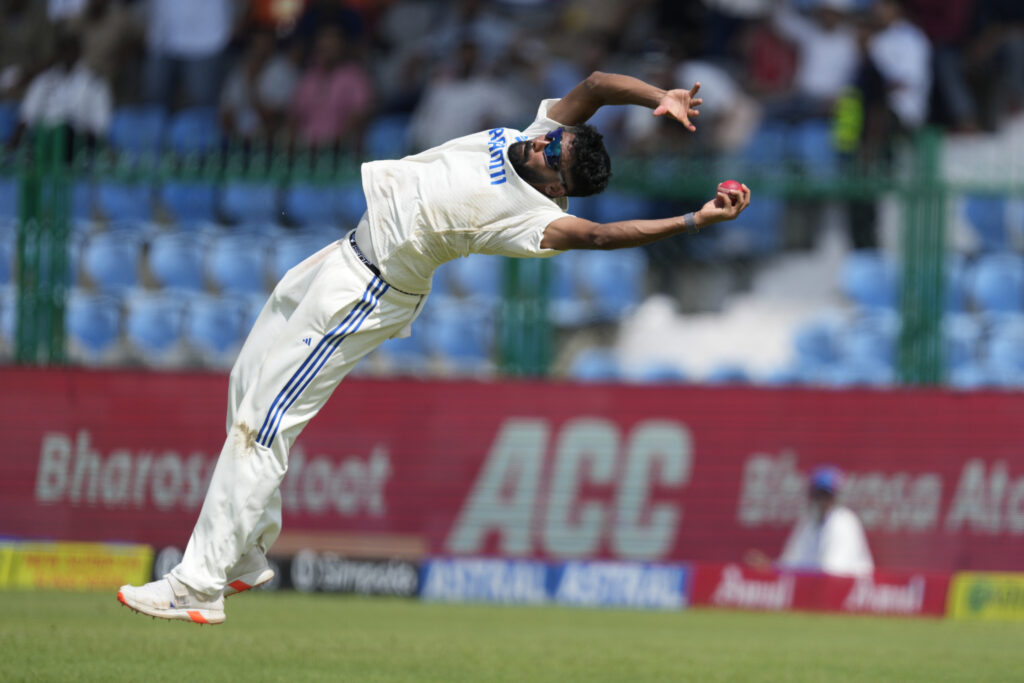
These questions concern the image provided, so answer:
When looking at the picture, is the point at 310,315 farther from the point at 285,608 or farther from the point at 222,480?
the point at 285,608

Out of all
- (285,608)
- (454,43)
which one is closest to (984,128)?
(454,43)

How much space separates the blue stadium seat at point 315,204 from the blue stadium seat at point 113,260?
1314 mm

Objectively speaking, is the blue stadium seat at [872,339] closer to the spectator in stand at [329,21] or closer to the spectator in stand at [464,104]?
the spectator in stand at [464,104]

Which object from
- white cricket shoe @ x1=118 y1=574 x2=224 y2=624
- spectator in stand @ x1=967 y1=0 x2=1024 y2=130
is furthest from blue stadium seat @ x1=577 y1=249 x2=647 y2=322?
white cricket shoe @ x1=118 y1=574 x2=224 y2=624

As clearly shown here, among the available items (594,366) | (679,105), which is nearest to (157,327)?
(594,366)

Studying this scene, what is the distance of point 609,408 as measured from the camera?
39.8 ft

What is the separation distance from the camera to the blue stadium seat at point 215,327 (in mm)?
12656

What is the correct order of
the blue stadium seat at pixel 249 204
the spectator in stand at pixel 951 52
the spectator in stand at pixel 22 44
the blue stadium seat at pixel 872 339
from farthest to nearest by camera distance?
the spectator in stand at pixel 22 44 < the spectator in stand at pixel 951 52 < the blue stadium seat at pixel 249 204 < the blue stadium seat at pixel 872 339

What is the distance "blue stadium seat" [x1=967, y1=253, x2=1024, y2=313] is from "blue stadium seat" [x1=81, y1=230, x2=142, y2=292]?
267 inches

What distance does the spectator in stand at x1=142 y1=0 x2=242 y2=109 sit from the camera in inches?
614

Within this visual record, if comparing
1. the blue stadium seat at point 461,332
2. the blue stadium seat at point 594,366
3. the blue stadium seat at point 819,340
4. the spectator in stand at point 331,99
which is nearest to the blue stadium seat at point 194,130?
the spectator in stand at point 331,99

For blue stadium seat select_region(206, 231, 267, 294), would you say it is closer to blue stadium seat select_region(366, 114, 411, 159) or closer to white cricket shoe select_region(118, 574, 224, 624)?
blue stadium seat select_region(366, 114, 411, 159)

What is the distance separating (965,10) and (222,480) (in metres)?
10.8

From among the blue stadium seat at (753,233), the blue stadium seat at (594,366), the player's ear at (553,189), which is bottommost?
the blue stadium seat at (594,366)
